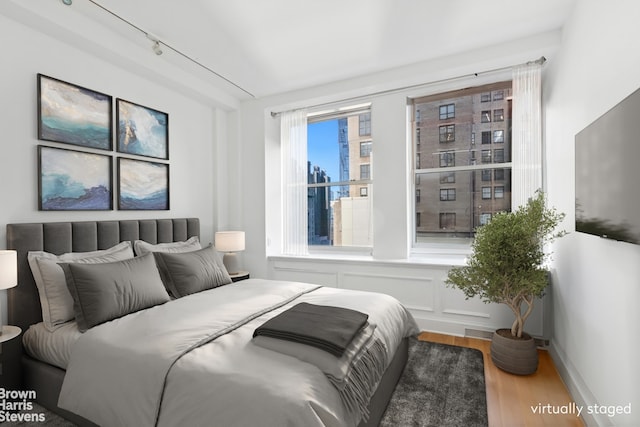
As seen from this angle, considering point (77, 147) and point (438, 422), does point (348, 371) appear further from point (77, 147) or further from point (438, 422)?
point (77, 147)

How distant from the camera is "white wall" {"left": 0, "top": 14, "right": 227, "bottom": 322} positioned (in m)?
2.23

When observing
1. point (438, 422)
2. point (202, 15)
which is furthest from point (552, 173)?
point (202, 15)

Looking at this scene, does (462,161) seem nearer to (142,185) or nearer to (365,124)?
(365,124)

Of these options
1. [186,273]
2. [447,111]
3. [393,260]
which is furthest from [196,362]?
[447,111]

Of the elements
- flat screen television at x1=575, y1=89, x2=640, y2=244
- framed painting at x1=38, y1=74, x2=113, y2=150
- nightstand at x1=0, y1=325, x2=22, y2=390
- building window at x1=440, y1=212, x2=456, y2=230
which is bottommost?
nightstand at x1=0, y1=325, x2=22, y2=390

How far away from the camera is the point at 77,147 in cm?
260

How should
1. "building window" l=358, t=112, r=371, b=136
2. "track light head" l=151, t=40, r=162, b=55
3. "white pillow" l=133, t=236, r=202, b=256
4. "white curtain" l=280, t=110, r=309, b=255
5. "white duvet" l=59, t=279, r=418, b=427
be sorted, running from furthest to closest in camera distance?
1. "white curtain" l=280, t=110, r=309, b=255
2. "building window" l=358, t=112, r=371, b=136
3. "white pillow" l=133, t=236, r=202, b=256
4. "track light head" l=151, t=40, r=162, b=55
5. "white duvet" l=59, t=279, r=418, b=427

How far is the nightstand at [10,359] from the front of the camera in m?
1.89

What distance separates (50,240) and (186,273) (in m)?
0.98

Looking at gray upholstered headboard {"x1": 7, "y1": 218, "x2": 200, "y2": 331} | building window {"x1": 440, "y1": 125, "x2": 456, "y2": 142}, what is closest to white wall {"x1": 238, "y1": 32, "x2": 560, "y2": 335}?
building window {"x1": 440, "y1": 125, "x2": 456, "y2": 142}

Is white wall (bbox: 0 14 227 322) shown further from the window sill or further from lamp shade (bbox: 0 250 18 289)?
the window sill

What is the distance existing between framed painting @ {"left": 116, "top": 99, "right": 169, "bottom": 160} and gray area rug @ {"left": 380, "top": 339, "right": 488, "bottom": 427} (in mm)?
3105

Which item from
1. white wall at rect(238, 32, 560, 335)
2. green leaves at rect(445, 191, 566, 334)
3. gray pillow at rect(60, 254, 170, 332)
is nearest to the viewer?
gray pillow at rect(60, 254, 170, 332)

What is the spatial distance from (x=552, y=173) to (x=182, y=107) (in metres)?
3.82
